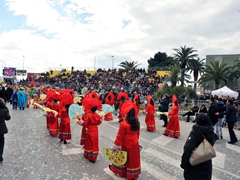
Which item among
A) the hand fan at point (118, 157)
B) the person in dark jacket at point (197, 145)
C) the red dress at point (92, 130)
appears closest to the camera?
the person in dark jacket at point (197, 145)

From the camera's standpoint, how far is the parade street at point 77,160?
516 cm

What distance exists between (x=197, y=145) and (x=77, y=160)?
3.68m

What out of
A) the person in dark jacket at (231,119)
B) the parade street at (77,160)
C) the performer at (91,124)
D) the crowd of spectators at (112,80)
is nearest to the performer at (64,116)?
the parade street at (77,160)

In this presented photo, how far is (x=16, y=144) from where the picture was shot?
24.1 ft

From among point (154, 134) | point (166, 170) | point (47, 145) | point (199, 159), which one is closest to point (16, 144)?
point (47, 145)

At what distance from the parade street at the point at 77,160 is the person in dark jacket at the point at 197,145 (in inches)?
74.9

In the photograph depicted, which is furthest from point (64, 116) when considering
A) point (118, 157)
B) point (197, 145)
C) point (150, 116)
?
point (197, 145)

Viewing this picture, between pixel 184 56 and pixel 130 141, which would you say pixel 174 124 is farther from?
pixel 184 56

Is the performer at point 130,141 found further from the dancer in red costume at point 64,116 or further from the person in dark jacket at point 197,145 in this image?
the dancer in red costume at point 64,116

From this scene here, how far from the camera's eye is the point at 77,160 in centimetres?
607

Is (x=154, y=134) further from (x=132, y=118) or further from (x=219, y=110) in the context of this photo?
(x=132, y=118)

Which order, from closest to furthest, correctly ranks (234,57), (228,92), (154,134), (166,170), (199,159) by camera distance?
(199,159), (166,170), (154,134), (228,92), (234,57)

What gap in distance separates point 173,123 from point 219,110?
1.81 meters

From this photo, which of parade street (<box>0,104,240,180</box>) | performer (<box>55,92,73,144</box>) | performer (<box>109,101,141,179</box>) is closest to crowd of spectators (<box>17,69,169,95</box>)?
parade street (<box>0,104,240,180</box>)
